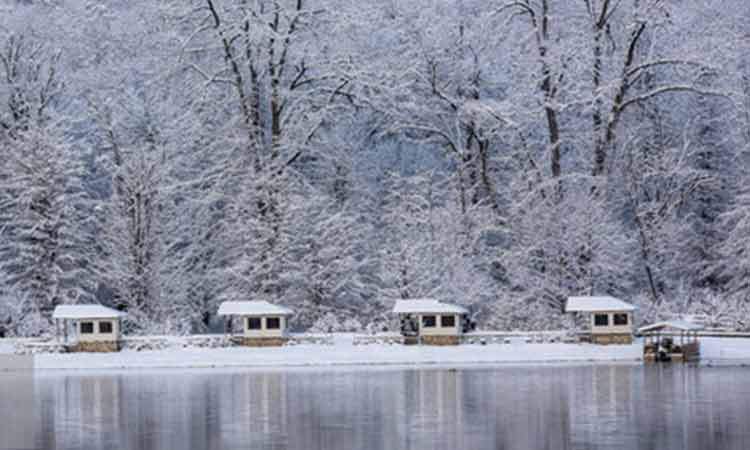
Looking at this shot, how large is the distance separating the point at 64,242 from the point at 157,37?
15161 millimetres

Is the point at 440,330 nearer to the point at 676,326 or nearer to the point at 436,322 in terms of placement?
the point at 436,322

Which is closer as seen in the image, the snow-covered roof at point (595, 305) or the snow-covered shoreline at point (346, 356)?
the snow-covered shoreline at point (346, 356)

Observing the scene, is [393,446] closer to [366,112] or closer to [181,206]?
[181,206]

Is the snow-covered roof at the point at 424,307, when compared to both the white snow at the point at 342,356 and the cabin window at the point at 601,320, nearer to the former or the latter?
the white snow at the point at 342,356

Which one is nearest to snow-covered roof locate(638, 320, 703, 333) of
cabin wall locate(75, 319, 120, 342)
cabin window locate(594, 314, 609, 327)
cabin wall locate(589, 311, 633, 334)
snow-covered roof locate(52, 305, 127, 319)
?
cabin wall locate(589, 311, 633, 334)

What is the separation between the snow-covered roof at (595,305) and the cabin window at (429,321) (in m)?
5.46

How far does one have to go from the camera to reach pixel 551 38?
209 feet

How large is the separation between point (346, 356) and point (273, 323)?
417 cm

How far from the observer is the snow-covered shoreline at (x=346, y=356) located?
49.2 meters

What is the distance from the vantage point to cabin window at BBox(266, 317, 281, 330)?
2064 inches

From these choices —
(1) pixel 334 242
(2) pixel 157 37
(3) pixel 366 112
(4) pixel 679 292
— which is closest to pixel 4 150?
(2) pixel 157 37

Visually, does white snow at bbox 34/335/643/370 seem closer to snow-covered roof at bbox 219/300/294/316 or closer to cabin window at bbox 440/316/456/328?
cabin window at bbox 440/316/456/328

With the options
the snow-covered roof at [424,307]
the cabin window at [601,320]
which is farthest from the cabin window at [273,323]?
the cabin window at [601,320]

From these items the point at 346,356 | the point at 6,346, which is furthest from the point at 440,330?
the point at 6,346
